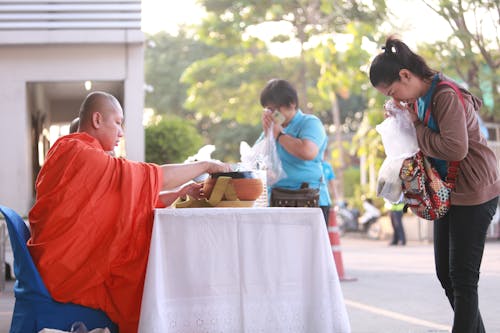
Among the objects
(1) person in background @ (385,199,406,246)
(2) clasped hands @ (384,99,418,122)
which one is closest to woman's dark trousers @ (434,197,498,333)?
(2) clasped hands @ (384,99,418,122)

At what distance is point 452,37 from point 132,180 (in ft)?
48.8

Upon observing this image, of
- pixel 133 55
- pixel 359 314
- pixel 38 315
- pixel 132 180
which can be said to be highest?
pixel 133 55

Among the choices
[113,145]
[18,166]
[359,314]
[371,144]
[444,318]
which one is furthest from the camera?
[371,144]

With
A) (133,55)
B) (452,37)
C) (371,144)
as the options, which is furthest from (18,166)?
(371,144)

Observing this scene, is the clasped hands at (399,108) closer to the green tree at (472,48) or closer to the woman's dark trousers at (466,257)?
the woman's dark trousers at (466,257)

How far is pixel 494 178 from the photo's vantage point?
4609 mm

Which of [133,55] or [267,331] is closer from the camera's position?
[267,331]

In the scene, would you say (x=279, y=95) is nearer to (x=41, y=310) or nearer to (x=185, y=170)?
(x=185, y=170)

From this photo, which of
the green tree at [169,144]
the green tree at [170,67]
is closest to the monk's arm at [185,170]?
the green tree at [169,144]

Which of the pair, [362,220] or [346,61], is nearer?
[346,61]

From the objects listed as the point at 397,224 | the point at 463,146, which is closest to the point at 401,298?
the point at 463,146

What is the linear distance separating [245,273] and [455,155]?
3.88 feet

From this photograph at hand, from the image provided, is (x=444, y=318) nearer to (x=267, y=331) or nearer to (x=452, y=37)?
(x=267, y=331)

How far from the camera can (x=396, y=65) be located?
4.68 metres
